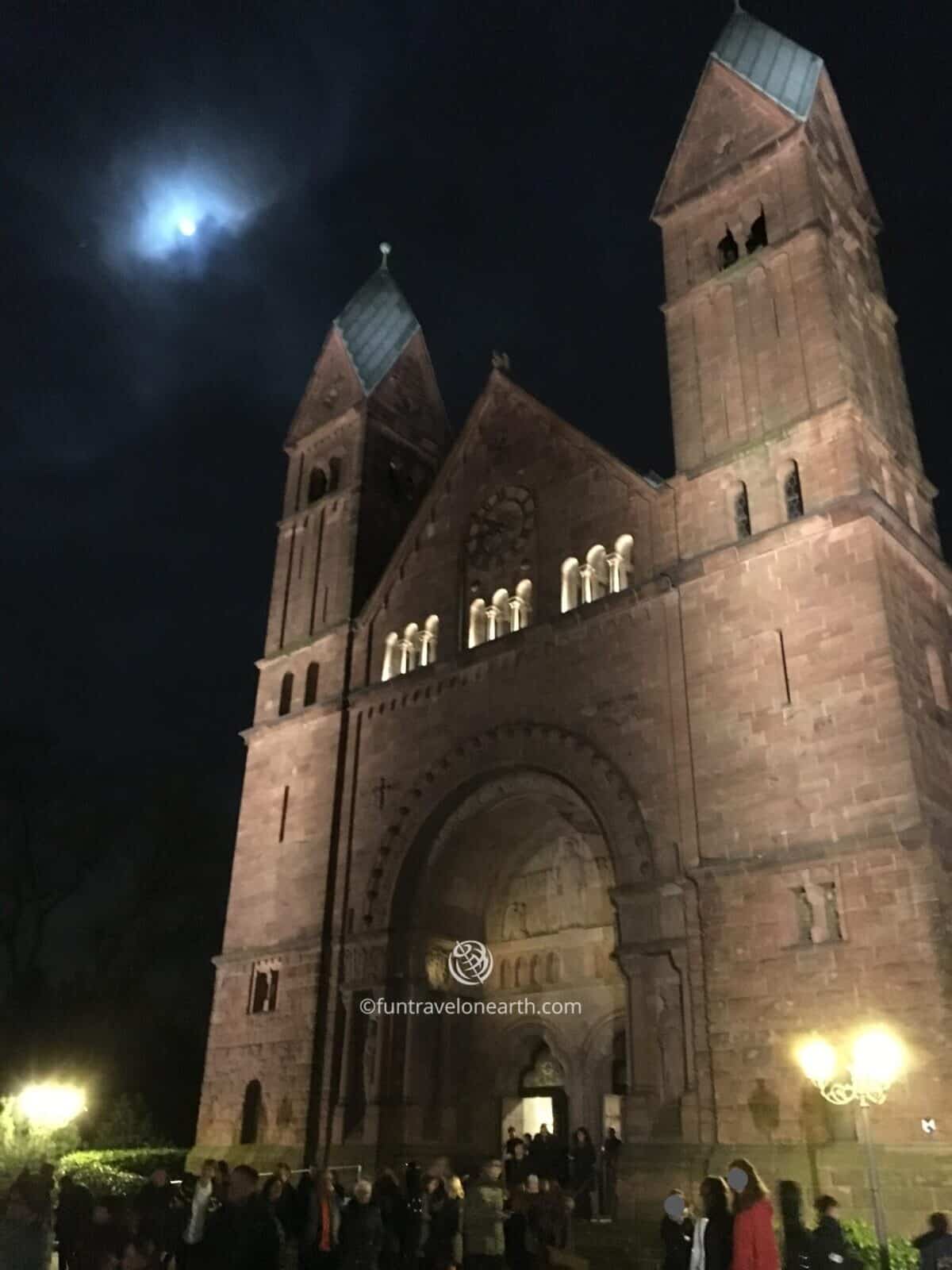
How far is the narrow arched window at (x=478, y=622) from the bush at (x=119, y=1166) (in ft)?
44.8

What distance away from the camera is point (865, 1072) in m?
14.6

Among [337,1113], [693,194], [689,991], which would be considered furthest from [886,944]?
[693,194]

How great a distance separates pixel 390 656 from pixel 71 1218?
57.1 ft

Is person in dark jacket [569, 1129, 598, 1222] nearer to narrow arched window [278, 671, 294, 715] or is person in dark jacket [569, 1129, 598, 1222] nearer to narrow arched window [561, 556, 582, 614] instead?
narrow arched window [561, 556, 582, 614]

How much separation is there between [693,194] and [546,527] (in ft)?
32.0

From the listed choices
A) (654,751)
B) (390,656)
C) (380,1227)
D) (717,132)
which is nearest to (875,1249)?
(380,1227)

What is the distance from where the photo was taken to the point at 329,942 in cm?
2603

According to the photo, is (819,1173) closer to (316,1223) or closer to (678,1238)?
(678,1238)

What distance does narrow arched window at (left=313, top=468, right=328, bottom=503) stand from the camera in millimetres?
35219

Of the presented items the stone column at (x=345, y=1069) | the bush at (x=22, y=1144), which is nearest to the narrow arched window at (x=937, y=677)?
the stone column at (x=345, y=1069)

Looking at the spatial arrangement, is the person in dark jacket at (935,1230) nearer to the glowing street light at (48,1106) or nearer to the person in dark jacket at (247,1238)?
the person in dark jacket at (247,1238)

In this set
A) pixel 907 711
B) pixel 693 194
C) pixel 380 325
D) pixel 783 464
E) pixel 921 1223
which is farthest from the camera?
pixel 380 325

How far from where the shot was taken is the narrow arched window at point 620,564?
24.5m

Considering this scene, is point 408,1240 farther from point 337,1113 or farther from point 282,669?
point 282,669
